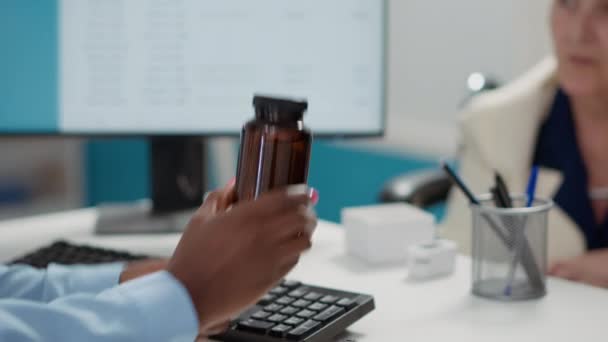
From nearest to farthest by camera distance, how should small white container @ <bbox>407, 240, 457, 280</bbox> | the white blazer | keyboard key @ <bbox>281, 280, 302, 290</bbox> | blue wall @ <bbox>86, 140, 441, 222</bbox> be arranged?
keyboard key @ <bbox>281, 280, 302, 290</bbox>
small white container @ <bbox>407, 240, 457, 280</bbox>
the white blazer
blue wall @ <bbox>86, 140, 441, 222</bbox>

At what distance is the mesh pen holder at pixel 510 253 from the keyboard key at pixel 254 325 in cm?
27

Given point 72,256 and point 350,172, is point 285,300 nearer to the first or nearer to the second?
point 72,256

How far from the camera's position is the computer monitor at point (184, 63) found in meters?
1.13

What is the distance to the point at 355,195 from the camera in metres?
2.20

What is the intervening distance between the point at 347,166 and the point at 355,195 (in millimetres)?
85

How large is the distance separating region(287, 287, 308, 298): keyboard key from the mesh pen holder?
0.20 metres

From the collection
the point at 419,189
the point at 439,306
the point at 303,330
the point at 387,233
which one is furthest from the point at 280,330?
the point at 419,189

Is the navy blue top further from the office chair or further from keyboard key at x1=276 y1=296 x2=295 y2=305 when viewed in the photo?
keyboard key at x1=276 y1=296 x2=295 y2=305

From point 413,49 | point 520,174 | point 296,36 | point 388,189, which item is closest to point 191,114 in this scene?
point 296,36

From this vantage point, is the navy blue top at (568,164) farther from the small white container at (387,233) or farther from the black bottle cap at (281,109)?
the black bottle cap at (281,109)

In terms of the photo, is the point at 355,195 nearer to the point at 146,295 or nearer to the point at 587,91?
the point at 587,91

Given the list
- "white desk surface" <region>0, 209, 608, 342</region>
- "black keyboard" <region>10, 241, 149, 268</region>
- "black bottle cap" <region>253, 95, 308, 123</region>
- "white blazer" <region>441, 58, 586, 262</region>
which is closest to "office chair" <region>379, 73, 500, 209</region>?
"white blazer" <region>441, 58, 586, 262</region>

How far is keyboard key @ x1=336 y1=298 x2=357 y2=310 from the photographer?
2.36 feet

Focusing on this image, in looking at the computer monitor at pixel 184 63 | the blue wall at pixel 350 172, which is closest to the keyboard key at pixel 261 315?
the computer monitor at pixel 184 63
